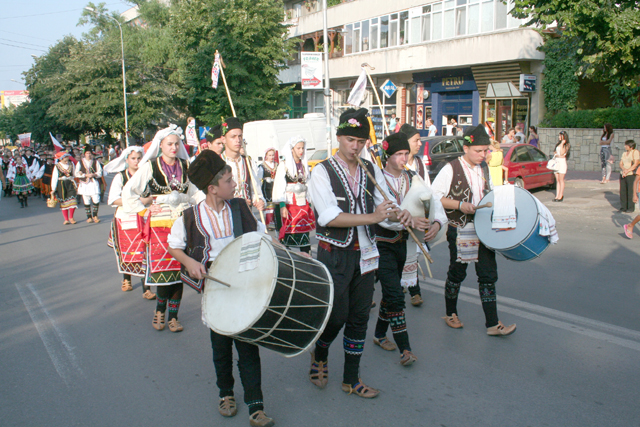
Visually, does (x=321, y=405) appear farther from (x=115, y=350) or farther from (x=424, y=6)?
(x=424, y=6)

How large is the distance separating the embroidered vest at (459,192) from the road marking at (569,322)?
1.32 meters

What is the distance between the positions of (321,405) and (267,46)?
1073 inches

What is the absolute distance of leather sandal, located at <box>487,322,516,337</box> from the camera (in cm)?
504

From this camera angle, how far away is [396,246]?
4.43 meters

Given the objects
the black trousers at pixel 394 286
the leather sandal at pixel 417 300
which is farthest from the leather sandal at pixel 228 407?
the leather sandal at pixel 417 300

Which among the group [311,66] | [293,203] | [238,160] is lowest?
[293,203]

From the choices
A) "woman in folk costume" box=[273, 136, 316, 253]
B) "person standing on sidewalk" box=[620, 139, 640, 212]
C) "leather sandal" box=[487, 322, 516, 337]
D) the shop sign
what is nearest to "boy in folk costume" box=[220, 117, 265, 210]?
"woman in folk costume" box=[273, 136, 316, 253]

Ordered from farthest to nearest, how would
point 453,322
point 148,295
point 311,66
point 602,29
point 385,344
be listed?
1. point 311,66
2. point 602,29
3. point 148,295
4. point 453,322
5. point 385,344

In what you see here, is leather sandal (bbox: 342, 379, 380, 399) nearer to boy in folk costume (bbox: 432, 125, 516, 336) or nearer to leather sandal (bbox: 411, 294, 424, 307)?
boy in folk costume (bbox: 432, 125, 516, 336)

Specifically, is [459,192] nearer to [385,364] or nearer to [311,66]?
[385,364]

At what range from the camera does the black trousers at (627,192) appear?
11.6m

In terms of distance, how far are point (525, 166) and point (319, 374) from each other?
463 inches

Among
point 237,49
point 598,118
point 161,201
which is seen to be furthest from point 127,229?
point 237,49

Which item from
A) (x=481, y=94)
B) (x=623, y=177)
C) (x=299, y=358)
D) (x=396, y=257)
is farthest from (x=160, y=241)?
(x=481, y=94)
